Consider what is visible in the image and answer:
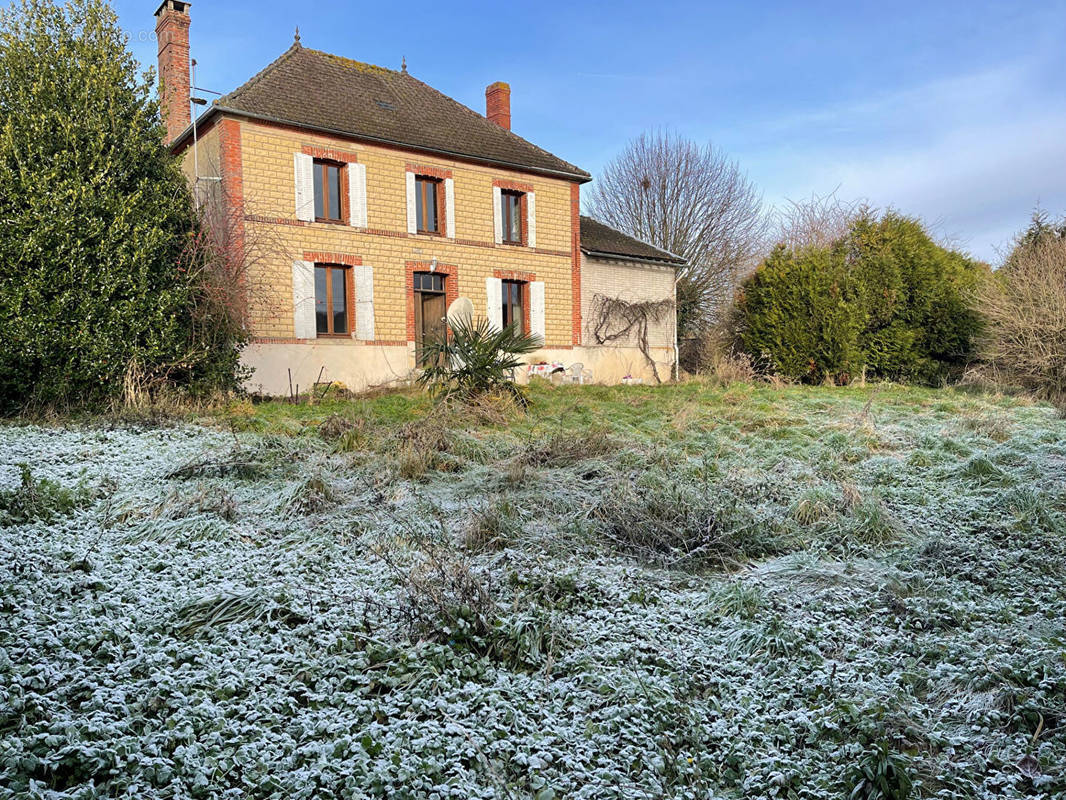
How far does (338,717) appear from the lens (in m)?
1.88

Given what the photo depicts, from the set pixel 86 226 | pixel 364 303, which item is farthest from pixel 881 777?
pixel 364 303

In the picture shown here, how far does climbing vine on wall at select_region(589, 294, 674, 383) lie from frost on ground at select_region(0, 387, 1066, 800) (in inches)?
536

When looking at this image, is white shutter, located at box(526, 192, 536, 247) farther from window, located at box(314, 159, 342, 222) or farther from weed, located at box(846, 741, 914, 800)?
weed, located at box(846, 741, 914, 800)

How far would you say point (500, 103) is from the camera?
1827 centimetres

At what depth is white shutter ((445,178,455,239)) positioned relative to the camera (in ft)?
50.2

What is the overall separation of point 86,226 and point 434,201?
28.7ft

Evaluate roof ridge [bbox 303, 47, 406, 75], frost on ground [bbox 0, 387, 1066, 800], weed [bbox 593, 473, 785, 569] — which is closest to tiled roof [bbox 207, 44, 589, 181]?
roof ridge [bbox 303, 47, 406, 75]

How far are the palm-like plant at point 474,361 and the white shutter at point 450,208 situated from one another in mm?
8030

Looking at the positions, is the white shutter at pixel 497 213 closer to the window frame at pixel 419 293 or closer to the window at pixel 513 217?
the window at pixel 513 217

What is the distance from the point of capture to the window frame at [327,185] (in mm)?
13789

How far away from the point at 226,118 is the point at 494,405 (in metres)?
8.97

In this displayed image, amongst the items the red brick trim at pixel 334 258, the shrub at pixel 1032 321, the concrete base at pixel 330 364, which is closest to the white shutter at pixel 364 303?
the red brick trim at pixel 334 258

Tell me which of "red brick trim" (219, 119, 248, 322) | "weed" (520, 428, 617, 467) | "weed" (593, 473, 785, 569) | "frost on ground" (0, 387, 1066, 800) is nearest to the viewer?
"frost on ground" (0, 387, 1066, 800)

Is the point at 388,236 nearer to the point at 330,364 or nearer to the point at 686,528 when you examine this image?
the point at 330,364
